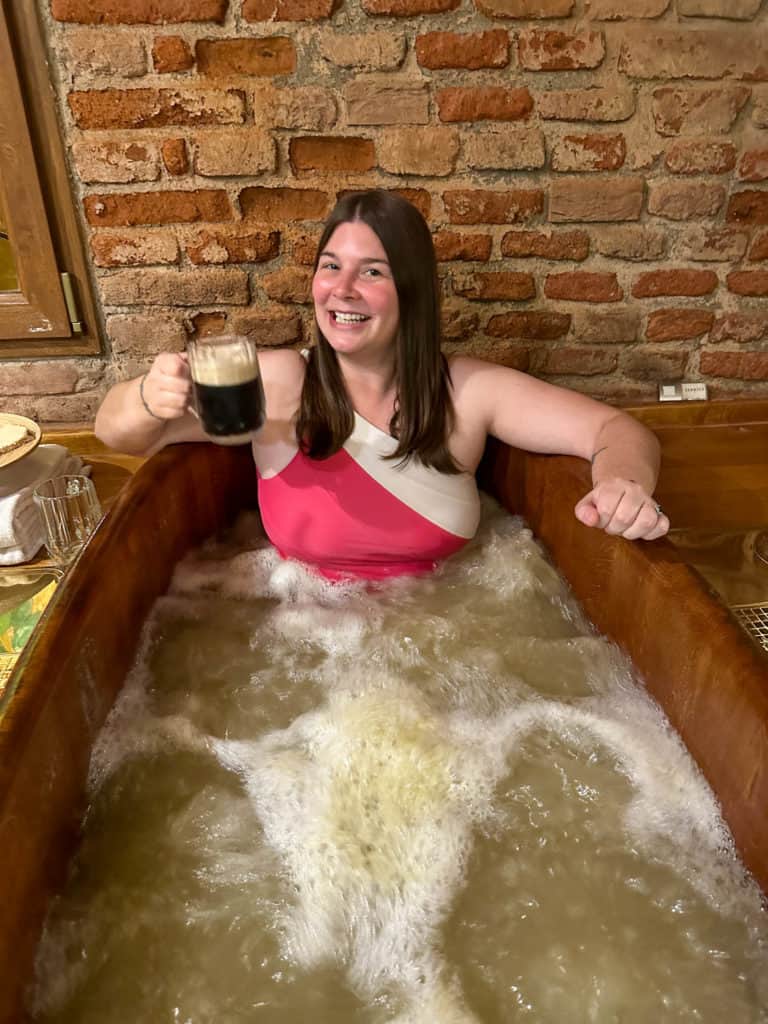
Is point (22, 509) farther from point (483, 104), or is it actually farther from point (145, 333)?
point (483, 104)

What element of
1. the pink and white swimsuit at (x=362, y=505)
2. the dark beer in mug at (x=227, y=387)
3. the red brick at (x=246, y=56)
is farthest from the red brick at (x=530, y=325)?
the dark beer in mug at (x=227, y=387)

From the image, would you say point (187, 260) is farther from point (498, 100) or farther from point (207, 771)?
point (207, 771)

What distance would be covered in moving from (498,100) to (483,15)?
18 centimetres

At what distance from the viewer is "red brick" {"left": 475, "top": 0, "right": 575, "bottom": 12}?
5.50 feet

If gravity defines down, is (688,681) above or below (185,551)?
above

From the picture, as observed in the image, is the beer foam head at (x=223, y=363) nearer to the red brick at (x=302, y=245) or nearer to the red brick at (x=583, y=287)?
the red brick at (x=302, y=245)

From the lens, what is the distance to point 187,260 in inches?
75.9

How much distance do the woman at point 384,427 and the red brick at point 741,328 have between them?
2.33 ft

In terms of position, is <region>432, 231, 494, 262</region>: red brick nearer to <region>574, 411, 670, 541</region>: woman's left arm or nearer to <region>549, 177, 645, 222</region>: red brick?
<region>549, 177, 645, 222</region>: red brick

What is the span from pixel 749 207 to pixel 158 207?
1.51 meters

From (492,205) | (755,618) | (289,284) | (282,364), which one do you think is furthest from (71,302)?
(755,618)

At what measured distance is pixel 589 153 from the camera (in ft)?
6.04

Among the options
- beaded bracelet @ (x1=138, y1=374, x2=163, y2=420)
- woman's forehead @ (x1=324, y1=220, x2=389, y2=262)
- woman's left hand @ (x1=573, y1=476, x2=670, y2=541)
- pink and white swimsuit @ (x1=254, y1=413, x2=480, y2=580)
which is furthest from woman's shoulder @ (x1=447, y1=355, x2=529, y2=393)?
beaded bracelet @ (x1=138, y1=374, x2=163, y2=420)

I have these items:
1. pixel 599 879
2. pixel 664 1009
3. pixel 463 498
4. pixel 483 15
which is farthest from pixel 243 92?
pixel 664 1009
